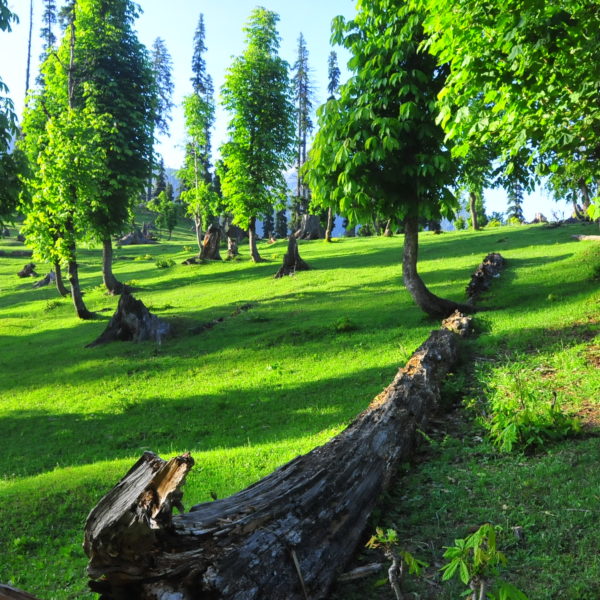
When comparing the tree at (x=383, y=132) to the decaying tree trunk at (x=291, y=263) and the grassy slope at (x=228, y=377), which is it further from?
the decaying tree trunk at (x=291, y=263)

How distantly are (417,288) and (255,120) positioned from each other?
79.0ft

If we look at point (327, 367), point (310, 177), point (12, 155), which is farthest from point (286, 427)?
point (12, 155)

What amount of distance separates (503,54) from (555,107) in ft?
4.30

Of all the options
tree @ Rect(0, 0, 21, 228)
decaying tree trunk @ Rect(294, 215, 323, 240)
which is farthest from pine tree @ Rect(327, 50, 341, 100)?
tree @ Rect(0, 0, 21, 228)

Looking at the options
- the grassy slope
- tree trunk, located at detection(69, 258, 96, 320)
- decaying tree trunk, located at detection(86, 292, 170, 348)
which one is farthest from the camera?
tree trunk, located at detection(69, 258, 96, 320)

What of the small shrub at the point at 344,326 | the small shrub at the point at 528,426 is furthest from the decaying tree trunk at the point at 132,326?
the small shrub at the point at 528,426

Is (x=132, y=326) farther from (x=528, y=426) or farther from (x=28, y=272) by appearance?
(x=28, y=272)

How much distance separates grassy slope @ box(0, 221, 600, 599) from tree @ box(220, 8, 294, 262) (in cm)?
1038

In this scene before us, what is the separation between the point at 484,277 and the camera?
19375 mm

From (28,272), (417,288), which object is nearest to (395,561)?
(417,288)

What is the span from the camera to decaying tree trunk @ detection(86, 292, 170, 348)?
19.3 metres

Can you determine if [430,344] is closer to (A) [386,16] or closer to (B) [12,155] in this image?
(A) [386,16]

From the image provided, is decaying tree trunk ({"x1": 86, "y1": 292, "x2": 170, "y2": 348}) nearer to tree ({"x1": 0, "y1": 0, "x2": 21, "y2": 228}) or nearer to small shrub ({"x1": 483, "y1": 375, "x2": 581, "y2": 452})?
tree ({"x1": 0, "y1": 0, "x2": 21, "y2": 228})

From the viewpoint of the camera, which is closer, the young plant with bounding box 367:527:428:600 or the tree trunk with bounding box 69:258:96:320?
the young plant with bounding box 367:527:428:600
